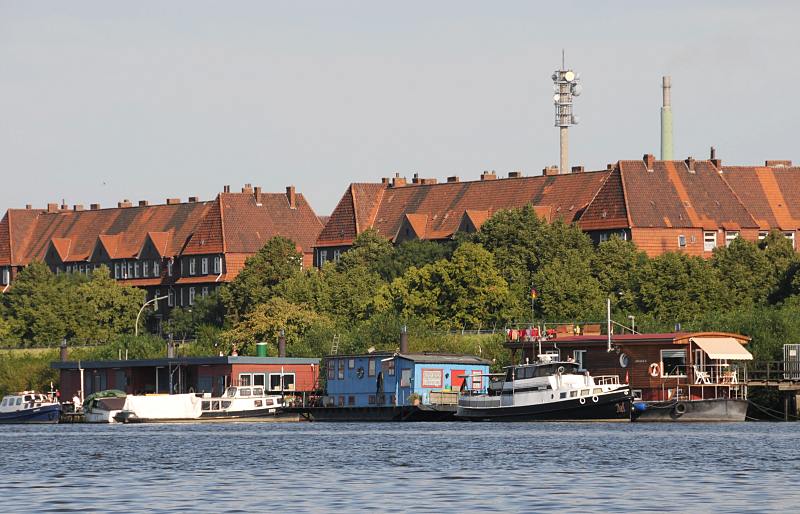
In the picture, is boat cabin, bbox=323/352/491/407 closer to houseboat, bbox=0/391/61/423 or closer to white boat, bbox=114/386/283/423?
white boat, bbox=114/386/283/423

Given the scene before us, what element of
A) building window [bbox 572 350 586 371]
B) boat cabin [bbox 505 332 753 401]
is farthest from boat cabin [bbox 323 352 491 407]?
boat cabin [bbox 505 332 753 401]

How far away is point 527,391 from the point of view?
4924 inches

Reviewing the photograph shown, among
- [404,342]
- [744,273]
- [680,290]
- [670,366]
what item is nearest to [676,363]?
[670,366]

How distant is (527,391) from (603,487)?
56.6 meters

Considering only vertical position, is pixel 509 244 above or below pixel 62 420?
above

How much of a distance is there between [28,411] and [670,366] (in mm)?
50943

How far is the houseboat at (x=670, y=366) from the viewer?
409ft

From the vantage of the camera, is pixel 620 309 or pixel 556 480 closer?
pixel 556 480

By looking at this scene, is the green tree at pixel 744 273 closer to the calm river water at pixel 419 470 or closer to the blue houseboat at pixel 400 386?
the blue houseboat at pixel 400 386

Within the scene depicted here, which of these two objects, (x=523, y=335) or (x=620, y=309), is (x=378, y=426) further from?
(x=620, y=309)

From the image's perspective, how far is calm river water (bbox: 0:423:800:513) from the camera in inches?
2498

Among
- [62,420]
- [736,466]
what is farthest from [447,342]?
[736,466]

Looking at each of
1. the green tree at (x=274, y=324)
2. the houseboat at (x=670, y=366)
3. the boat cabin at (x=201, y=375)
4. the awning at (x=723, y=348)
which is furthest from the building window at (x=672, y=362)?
the green tree at (x=274, y=324)

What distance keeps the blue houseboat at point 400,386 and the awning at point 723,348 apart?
1595cm
